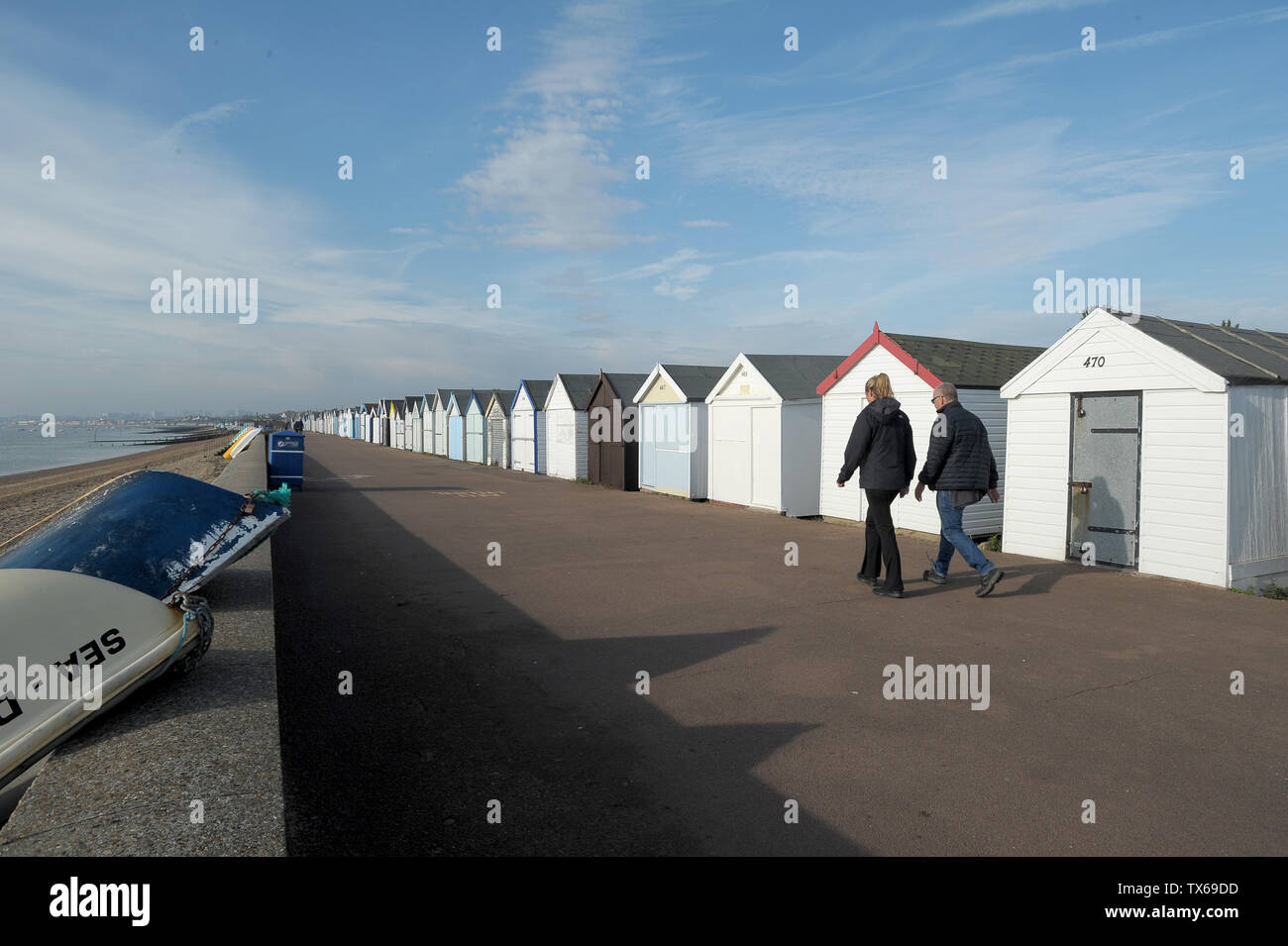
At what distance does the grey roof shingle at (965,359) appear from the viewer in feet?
41.5

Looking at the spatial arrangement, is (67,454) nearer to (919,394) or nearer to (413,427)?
(413,427)

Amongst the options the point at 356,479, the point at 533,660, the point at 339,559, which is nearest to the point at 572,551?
the point at 339,559

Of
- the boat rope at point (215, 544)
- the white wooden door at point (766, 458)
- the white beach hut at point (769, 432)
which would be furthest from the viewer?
the white wooden door at point (766, 458)

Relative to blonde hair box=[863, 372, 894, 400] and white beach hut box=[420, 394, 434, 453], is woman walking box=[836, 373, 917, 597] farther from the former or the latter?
white beach hut box=[420, 394, 434, 453]

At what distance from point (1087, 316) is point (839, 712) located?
755cm

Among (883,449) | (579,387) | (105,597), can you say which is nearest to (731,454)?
(883,449)

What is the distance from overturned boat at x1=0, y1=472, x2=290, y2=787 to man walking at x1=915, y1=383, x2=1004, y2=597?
6.26 meters

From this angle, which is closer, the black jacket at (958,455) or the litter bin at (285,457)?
the black jacket at (958,455)

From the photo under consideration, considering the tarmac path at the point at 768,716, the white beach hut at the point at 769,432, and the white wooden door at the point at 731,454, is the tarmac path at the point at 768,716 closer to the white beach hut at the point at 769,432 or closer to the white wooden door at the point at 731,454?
the white beach hut at the point at 769,432

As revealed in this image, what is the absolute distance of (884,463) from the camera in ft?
26.4

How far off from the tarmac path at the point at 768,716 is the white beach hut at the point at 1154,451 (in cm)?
62

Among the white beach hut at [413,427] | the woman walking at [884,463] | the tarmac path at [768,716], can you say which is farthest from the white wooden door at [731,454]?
the white beach hut at [413,427]

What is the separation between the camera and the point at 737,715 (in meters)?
5.05
